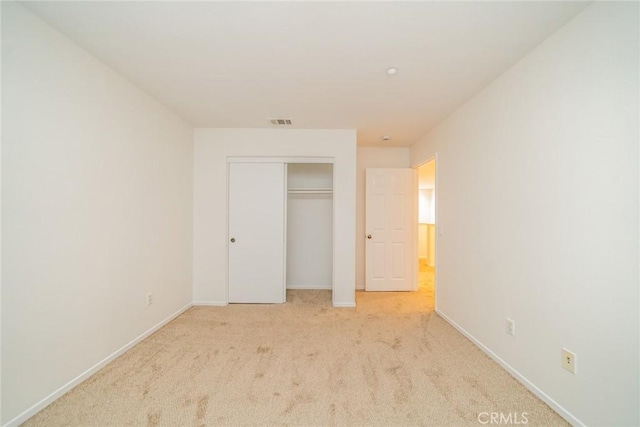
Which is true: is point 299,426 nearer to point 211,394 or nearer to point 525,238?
point 211,394

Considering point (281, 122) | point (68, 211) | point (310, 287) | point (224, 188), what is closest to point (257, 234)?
point (224, 188)

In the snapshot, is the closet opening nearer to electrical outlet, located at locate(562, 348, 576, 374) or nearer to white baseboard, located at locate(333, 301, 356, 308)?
white baseboard, located at locate(333, 301, 356, 308)

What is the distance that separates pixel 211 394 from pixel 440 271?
2.74 meters

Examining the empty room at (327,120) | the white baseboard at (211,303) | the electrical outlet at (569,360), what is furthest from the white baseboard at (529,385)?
the white baseboard at (211,303)

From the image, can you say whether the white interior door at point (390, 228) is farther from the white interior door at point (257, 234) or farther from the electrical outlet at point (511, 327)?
the electrical outlet at point (511, 327)

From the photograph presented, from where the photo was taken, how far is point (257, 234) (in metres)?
3.67

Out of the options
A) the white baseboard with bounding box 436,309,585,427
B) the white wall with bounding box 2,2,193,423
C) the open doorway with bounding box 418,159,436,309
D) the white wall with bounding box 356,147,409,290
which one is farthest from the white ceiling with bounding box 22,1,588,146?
the open doorway with bounding box 418,159,436,309

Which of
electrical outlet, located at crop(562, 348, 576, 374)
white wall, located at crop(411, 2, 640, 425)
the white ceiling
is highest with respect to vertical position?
the white ceiling

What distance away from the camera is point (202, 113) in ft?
9.98

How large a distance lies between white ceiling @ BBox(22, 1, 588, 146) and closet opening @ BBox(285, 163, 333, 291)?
5.70ft

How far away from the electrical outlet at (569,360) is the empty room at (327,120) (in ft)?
0.04

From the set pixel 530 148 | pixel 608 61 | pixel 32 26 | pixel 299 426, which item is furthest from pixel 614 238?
pixel 32 26

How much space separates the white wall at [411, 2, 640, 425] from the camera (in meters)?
1.29

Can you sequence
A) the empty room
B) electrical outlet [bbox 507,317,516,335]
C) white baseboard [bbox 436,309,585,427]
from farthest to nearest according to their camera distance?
electrical outlet [bbox 507,317,516,335] → white baseboard [bbox 436,309,585,427] → the empty room
